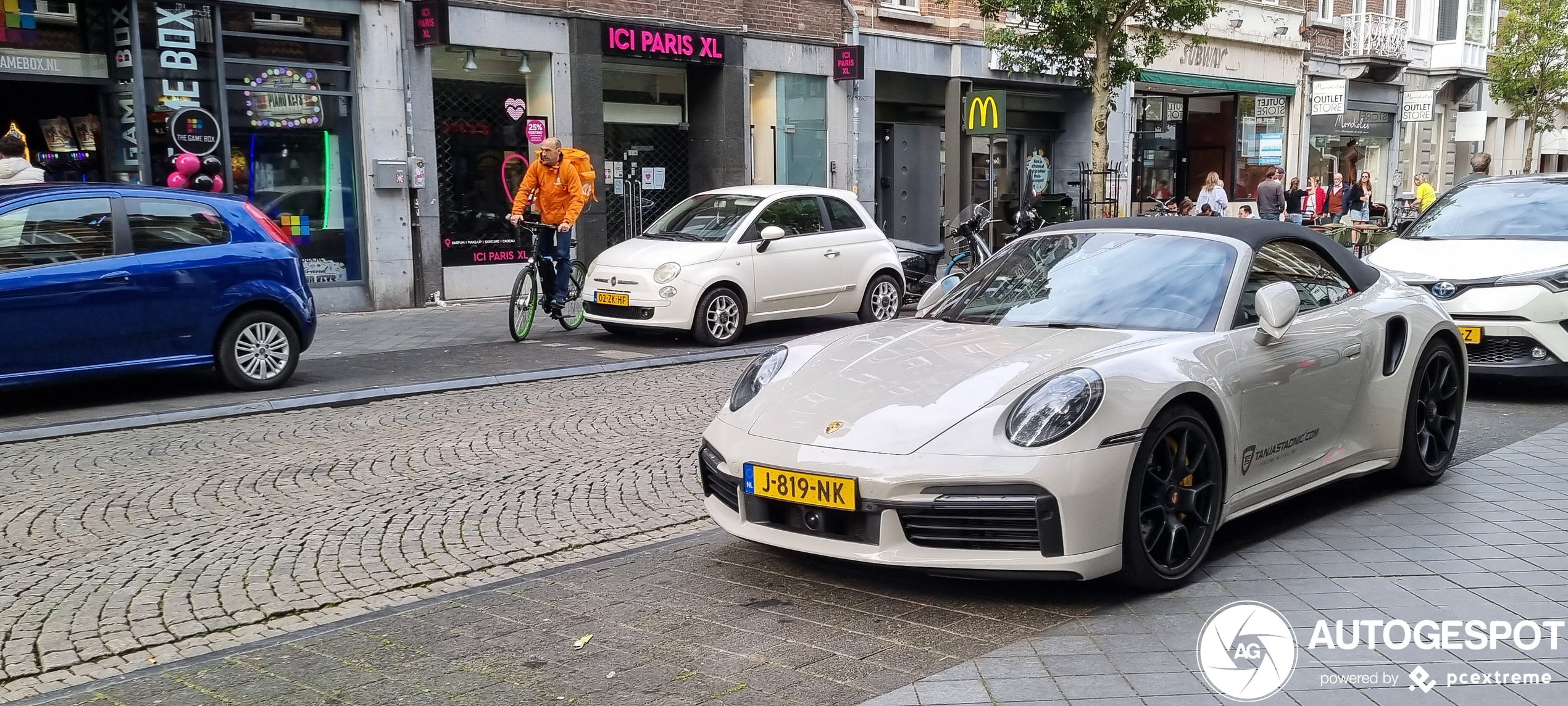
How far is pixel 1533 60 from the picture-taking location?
111ft

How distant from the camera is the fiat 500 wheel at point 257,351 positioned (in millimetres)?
9273

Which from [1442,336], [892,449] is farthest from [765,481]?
[1442,336]

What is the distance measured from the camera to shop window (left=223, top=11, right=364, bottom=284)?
48.6 feet

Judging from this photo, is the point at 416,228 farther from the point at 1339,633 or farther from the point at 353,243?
the point at 1339,633

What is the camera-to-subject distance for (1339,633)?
407 centimetres

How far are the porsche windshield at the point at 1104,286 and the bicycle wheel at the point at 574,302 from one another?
7629mm

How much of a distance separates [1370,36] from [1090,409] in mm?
33931

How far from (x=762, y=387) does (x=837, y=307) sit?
8480 mm

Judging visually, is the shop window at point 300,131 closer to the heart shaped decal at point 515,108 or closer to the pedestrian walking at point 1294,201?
the heart shaped decal at point 515,108

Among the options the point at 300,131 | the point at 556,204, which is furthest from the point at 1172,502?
the point at 300,131

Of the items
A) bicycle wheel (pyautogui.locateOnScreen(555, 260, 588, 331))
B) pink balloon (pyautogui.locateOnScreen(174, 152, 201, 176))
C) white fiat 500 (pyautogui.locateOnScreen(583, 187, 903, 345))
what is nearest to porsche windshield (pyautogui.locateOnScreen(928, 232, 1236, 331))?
white fiat 500 (pyautogui.locateOnScreen(583, 187, 903, 345))

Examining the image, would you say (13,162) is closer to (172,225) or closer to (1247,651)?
(172,225)

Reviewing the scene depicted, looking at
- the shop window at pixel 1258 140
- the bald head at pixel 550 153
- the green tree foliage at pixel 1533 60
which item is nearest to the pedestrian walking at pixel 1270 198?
the shop window at pixel 1258 140

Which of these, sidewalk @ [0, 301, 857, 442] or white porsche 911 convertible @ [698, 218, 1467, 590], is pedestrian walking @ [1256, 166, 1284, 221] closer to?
sidewalk @ [0, 301, 857, 442]
